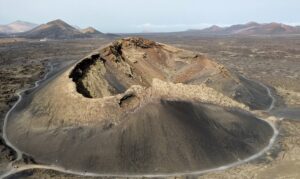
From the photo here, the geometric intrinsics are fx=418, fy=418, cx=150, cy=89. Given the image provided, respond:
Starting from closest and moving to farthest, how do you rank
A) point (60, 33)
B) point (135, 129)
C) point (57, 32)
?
point (135, 129) < point (60, 33) < point (57, 32)

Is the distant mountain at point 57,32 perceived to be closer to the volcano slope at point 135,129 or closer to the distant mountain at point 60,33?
the distant mountain at point 60,33

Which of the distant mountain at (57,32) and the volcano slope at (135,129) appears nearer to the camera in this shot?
the volcano slope at (135,129)

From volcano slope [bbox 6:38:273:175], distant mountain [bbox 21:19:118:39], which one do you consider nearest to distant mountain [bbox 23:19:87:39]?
distant mountain [bbox 21:19:118:39]

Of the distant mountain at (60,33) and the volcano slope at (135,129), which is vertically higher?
the volcano slope at (135,129)

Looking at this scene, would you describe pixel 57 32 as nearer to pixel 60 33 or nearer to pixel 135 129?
pixel 60 33

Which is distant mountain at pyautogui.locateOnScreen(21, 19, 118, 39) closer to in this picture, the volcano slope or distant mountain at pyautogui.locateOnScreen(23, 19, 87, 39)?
distant mountain at pyautogui.locateOnScreen(23, 19, 87, 39)

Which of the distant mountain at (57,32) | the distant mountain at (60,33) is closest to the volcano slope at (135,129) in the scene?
the distant mountain at (60,33)

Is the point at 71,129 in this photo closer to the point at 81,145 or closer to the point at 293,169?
the point at 81,145

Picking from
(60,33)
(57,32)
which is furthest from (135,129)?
(57,32)
